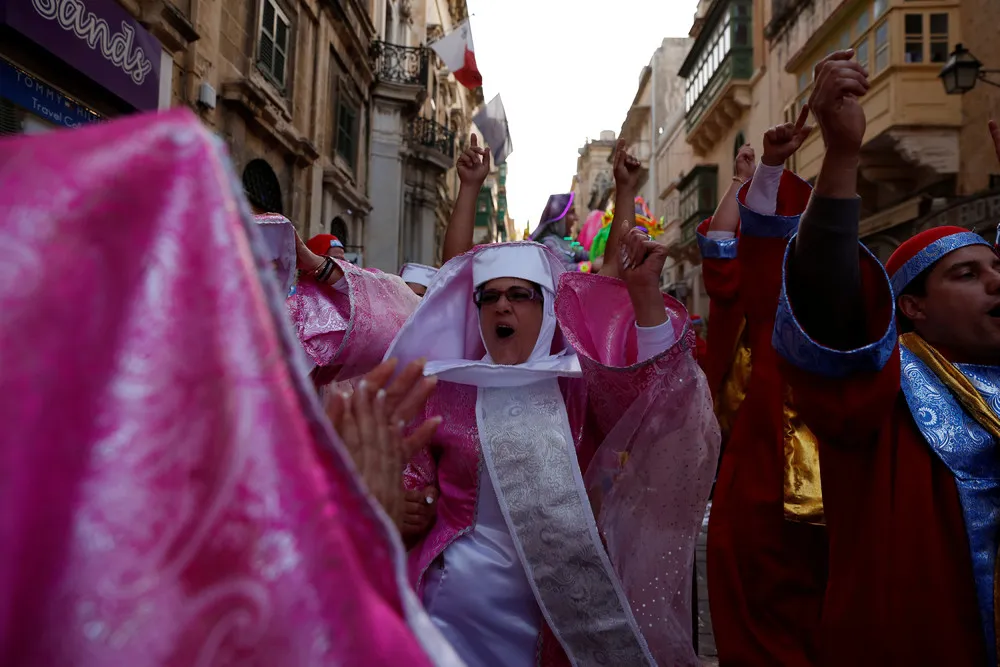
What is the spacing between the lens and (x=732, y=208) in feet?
11.2

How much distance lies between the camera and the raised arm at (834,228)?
1663 mm

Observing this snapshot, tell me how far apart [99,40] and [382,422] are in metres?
6.62

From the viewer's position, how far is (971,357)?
2.06 meters

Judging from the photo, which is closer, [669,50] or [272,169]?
[272,169]

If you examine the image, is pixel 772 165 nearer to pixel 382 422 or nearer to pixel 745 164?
pixel 745 164

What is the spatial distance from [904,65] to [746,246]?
13.4m

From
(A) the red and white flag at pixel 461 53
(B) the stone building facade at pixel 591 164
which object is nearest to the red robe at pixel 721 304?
(A) the red and white flag at pixel 461 53

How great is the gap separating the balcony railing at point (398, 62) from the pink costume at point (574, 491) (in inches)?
674

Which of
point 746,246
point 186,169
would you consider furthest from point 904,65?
point 186,169

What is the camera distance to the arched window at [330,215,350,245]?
14780 mm

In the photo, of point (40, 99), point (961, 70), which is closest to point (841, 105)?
point (40, 99)

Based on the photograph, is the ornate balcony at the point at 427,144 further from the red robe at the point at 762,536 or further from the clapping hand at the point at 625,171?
the red robe at the point at 762,536

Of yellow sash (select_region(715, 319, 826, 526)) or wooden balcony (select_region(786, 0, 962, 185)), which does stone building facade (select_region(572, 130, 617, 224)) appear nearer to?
wooden balcony (select_region(786, 0, 962, 185))

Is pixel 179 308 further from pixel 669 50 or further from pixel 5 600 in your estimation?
pixel 669 50
